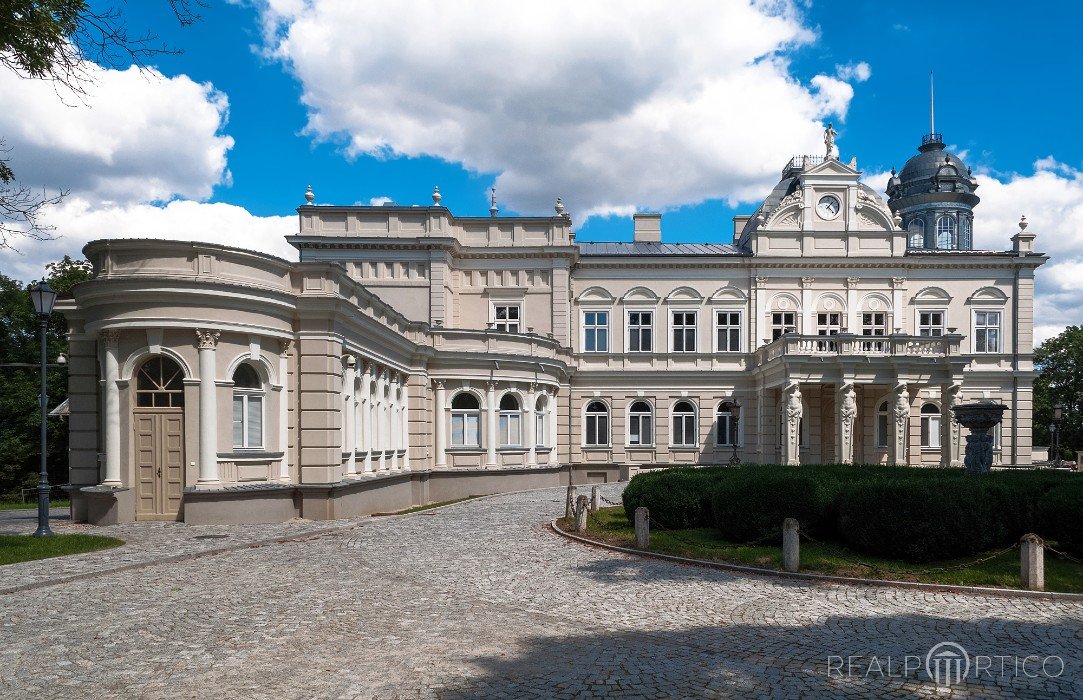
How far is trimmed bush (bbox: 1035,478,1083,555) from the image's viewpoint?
41.2 ft

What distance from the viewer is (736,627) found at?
357 inches

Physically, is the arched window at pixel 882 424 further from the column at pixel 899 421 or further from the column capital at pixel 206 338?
the column capital at pixel 206 338

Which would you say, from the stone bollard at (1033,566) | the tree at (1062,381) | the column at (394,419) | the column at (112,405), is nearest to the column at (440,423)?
the column at (394,419)

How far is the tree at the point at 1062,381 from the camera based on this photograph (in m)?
66.6

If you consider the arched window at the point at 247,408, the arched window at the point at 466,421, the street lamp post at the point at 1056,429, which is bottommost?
the street lamp post at the point at 1056,429

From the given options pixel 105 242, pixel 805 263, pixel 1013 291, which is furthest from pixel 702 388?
pixel 105 242

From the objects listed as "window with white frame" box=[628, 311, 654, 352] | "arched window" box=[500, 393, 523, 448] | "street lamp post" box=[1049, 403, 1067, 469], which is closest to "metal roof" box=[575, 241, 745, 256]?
"window with white frame" box=[628, 311, 654, 352]

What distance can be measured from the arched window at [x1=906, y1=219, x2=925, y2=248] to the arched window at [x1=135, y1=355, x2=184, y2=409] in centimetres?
4845

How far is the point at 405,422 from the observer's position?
27359 millimetres

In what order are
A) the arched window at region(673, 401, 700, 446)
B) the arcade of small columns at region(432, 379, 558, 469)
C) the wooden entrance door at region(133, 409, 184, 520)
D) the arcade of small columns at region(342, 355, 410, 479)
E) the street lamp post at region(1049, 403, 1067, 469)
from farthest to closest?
the street lamp post at region(1049, 403, 1067, 469) → the arched window at region(673, 401, 700, 446) → the arcade of small columns at region(432, 379, 558, 469) → the arcade of small columns at region(342, 355, 410, 479) → the wooden entrance door at region(133, 409, 184, 520)

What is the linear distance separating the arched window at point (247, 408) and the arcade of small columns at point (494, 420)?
10856mm

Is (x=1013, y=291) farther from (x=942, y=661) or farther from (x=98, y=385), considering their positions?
(x=98, y=385)

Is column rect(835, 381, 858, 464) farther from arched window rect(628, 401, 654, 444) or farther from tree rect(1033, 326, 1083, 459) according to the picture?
tree rect(1033, 326, 1083, 459)

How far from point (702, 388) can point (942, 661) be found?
99.1 ft
